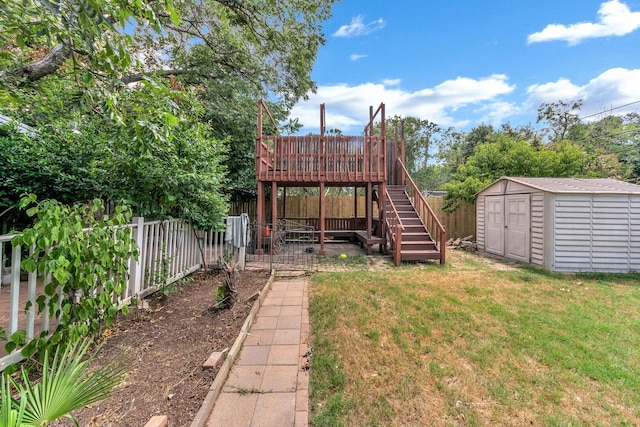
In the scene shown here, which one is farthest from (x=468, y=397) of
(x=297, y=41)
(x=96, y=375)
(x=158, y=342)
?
(x=297, y=41)

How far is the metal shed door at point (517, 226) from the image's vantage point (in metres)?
7.17

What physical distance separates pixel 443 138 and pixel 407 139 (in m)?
5.22

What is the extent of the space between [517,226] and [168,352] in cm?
856

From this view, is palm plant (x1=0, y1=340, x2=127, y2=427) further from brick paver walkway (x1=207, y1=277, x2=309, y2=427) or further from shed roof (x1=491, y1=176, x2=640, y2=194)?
shed roof (x1=491, y1=176, x2=640, y2=194)

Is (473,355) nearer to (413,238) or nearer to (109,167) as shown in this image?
(413,238)

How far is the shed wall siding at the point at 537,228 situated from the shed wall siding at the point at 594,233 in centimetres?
28

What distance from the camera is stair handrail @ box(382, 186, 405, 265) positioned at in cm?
684

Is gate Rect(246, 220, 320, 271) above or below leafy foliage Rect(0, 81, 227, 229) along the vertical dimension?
below

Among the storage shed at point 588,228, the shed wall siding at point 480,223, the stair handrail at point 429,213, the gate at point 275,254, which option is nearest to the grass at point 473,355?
the storage shed at point 588,228

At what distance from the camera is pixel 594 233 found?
6.39 m

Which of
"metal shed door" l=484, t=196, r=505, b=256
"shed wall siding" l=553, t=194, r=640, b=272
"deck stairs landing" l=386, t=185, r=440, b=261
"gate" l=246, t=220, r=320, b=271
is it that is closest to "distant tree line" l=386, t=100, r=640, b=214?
"metal shed door" l=484, t=196, r=505, b=256

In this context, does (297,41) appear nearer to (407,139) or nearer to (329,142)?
(329,142)

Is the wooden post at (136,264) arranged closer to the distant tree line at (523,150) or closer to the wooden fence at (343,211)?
the wooden fence at (343,211)

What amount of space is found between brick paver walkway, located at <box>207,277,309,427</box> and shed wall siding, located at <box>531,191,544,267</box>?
249 inches
